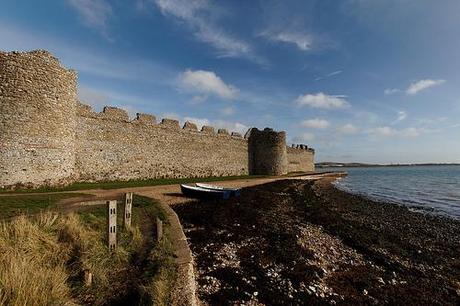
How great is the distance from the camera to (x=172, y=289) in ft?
15.5

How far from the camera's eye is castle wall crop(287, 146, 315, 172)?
5597cm

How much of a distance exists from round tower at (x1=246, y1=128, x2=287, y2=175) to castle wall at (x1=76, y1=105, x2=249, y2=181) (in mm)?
6270

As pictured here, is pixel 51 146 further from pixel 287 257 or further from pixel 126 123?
pixel 287 257

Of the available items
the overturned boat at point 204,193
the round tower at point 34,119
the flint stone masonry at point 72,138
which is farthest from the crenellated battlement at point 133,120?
the overturned boat at point 204,193

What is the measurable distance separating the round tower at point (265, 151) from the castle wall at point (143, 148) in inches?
247

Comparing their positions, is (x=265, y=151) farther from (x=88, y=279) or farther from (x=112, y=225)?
(x=88, y=279)

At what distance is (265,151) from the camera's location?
40719mm

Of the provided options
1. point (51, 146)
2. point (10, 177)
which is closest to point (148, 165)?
point (51, 146)

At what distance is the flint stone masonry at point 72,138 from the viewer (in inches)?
590

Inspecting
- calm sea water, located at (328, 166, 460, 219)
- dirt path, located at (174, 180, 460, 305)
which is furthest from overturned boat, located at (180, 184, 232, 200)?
calm sea water, located at (328, 166, 460, 219)

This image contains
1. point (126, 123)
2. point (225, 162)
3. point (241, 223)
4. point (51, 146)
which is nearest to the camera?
point (241, 223)

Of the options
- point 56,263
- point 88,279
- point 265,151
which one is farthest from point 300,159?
point 88,279

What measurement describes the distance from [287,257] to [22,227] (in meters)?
6.02

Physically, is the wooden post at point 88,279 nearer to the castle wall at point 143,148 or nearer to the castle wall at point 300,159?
the castle wall at point 143,148
